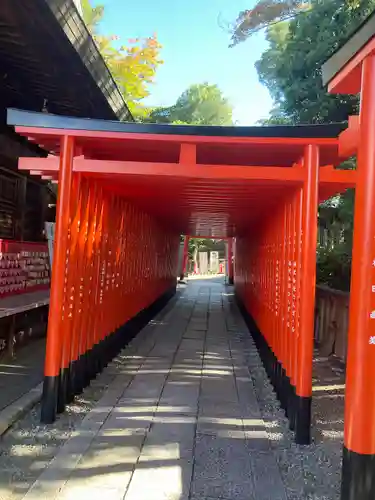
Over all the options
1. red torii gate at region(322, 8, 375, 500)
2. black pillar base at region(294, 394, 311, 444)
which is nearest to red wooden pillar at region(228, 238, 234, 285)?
black pillar base at region(294, 394, 311, 444)

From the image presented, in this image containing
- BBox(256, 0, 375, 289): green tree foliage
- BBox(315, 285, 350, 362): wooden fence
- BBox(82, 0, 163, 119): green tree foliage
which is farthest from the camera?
BBox(82, 0, 163, 119): green tree foliage

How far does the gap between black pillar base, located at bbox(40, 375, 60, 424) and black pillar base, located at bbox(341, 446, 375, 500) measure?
256 centimetres

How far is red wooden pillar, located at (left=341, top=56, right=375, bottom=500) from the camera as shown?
260 centimetres

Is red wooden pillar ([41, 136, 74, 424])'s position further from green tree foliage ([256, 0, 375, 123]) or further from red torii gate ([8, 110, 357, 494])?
green tree foliage ([256, 0, 375, 123])

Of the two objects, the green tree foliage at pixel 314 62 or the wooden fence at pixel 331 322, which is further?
the green tree foliage at pixel 314 62

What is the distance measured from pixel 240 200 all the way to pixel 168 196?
91cm

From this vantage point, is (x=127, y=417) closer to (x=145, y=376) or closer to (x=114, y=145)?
(x=145, y=376)

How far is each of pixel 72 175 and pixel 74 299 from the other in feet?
3.94

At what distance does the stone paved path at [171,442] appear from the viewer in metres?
3.14

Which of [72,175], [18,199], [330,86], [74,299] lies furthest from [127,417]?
[18,199]

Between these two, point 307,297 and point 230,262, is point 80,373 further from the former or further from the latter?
point 230,262

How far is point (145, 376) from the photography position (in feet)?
19.6

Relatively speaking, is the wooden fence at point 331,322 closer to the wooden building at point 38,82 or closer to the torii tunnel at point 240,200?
the torii tunnel at point 240,200

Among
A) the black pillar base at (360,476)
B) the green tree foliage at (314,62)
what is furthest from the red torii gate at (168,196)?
the green tree foliage at (314,62)
